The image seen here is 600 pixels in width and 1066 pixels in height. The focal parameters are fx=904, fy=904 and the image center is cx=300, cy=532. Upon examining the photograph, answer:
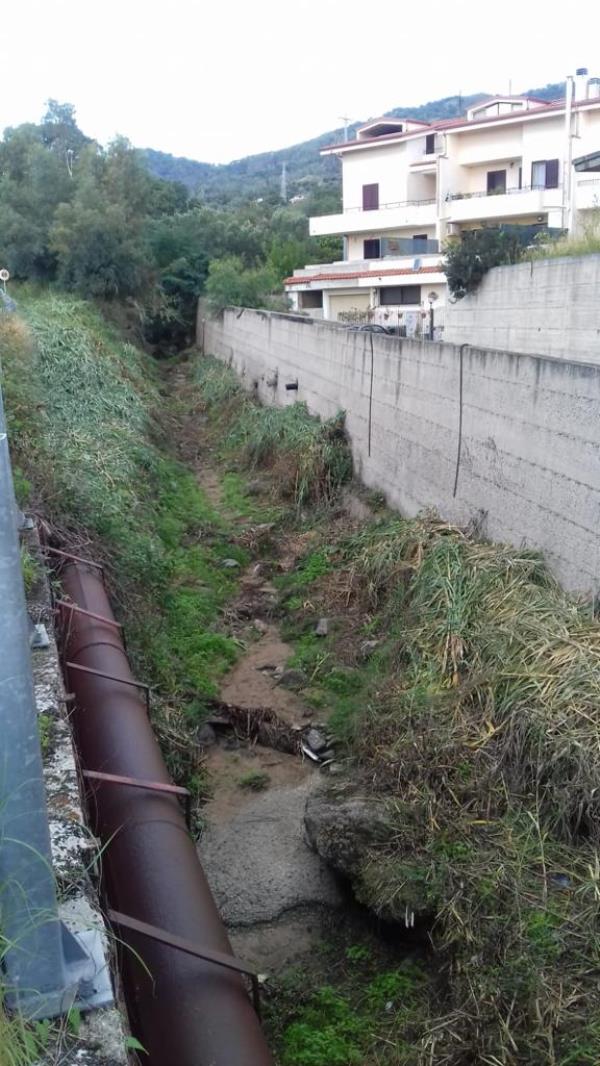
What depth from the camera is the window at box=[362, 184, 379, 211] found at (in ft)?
116

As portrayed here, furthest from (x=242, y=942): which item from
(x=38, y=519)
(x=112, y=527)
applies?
(x=112, y=527)

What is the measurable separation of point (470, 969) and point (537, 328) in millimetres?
10496

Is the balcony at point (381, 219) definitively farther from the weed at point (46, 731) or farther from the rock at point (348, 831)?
the weed at point (46, 731)

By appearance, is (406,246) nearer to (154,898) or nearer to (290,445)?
(290,445)

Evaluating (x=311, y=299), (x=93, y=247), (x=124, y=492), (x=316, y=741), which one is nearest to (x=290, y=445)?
(x=124, y=492)

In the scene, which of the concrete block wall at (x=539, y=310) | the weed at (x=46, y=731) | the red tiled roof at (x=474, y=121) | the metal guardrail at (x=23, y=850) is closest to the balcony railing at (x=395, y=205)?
the red tiled roof at (x=474, y=121)

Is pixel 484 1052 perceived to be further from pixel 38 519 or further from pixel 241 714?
pixel 38 519

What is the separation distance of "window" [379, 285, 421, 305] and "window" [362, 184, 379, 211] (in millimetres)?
6803

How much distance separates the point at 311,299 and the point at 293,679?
1026 inches

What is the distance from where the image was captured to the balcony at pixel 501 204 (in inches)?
1078

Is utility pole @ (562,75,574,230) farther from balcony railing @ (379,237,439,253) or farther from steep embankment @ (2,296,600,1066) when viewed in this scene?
steep embankment @ (2,296,600,1066)

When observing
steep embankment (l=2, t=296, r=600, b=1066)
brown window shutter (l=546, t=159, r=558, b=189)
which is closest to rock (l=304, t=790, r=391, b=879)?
steep embankment (l=2, t=296, r=600, b=1066)

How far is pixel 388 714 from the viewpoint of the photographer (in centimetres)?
Answer: 677

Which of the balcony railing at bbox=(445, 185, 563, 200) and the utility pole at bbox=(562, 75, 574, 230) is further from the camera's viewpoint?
the balcony railing at bbox=(445, 185, 563, 200)
